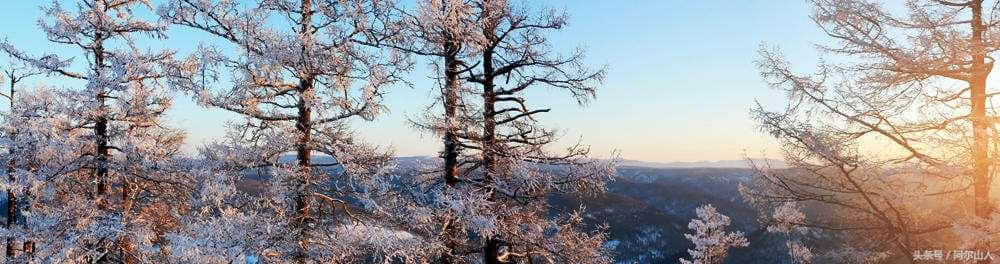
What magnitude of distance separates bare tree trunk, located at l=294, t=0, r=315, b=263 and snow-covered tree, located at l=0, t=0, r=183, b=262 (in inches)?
138

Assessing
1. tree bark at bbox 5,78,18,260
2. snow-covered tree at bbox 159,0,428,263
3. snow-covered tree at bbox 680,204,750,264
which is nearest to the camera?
snow-covered tree at bbox 159,0,428,263

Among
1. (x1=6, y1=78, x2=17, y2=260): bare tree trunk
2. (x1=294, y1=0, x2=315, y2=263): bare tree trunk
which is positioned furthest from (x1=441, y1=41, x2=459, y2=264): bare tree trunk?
(x1=6, y1=78, x2=17, y2=260): bare tree trunk

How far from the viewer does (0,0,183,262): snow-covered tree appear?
10.9 meters

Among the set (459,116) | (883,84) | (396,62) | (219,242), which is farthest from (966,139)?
(219,242)

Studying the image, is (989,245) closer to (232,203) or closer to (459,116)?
(459,116)

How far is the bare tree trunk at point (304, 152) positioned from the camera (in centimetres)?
902

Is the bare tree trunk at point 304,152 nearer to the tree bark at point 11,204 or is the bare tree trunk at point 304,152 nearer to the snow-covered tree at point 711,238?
the tree bark at point 11,204

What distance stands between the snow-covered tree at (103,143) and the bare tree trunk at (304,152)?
138 inches

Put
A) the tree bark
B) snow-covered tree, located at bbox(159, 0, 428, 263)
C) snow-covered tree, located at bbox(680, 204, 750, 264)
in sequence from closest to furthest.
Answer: snow-covered tree, located at bbox(159, 0, 428, 263), the tree bark, snow-covered tree, located at bbox(680, 204, 750, 264)

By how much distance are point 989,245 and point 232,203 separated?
1094cm

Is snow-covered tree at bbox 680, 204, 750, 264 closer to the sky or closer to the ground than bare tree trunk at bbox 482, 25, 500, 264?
closer to the ground

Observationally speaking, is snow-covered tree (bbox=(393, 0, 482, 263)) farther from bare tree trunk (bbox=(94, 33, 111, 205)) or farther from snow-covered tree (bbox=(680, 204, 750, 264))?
snow-covered tree (bbox=(680, 204, 750, 264))

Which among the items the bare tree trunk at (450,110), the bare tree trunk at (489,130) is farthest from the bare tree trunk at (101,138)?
the bare tree trunk at (489,130)

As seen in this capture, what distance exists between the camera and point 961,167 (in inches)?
367
